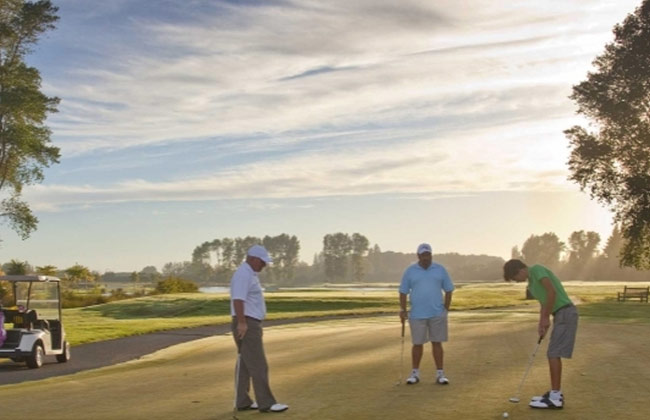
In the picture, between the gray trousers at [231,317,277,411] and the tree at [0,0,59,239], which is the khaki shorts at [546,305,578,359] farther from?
the tree at [0,0,59,239]

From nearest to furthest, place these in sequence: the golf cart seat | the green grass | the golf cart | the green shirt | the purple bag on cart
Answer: the green shirt
the purple bag on cart
the golf cart
the golf cart seat
the green grass

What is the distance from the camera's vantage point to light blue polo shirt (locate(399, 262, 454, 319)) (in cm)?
1361

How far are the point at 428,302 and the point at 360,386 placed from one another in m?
1.85

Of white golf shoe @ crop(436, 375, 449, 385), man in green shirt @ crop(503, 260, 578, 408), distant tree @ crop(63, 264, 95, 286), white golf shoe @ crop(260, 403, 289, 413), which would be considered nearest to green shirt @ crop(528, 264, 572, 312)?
man in green shirt @ crop(503, 260, 578, 408)

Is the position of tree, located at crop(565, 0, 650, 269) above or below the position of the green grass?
above

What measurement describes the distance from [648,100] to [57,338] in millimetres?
40866

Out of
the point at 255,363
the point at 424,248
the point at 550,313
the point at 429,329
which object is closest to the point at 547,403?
the point at 550,313

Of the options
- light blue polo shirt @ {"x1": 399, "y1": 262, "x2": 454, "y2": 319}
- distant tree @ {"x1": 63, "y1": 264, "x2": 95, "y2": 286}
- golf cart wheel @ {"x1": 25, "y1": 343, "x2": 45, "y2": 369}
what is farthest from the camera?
distant tree @ {"x1": 63, "y1": 264, "x2": 95, "y2": 286}

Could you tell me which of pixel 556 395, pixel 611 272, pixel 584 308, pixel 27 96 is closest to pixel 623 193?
pixel 584 308

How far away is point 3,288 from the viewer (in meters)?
49.3

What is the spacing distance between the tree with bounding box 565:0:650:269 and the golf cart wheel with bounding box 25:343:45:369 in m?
39.2

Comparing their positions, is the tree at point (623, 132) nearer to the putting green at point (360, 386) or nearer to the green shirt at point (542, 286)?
the putting green at point (360, 386)

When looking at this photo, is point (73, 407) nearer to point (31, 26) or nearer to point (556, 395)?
point (556, 395)

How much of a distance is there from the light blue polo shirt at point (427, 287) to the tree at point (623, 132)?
39.1 metres
